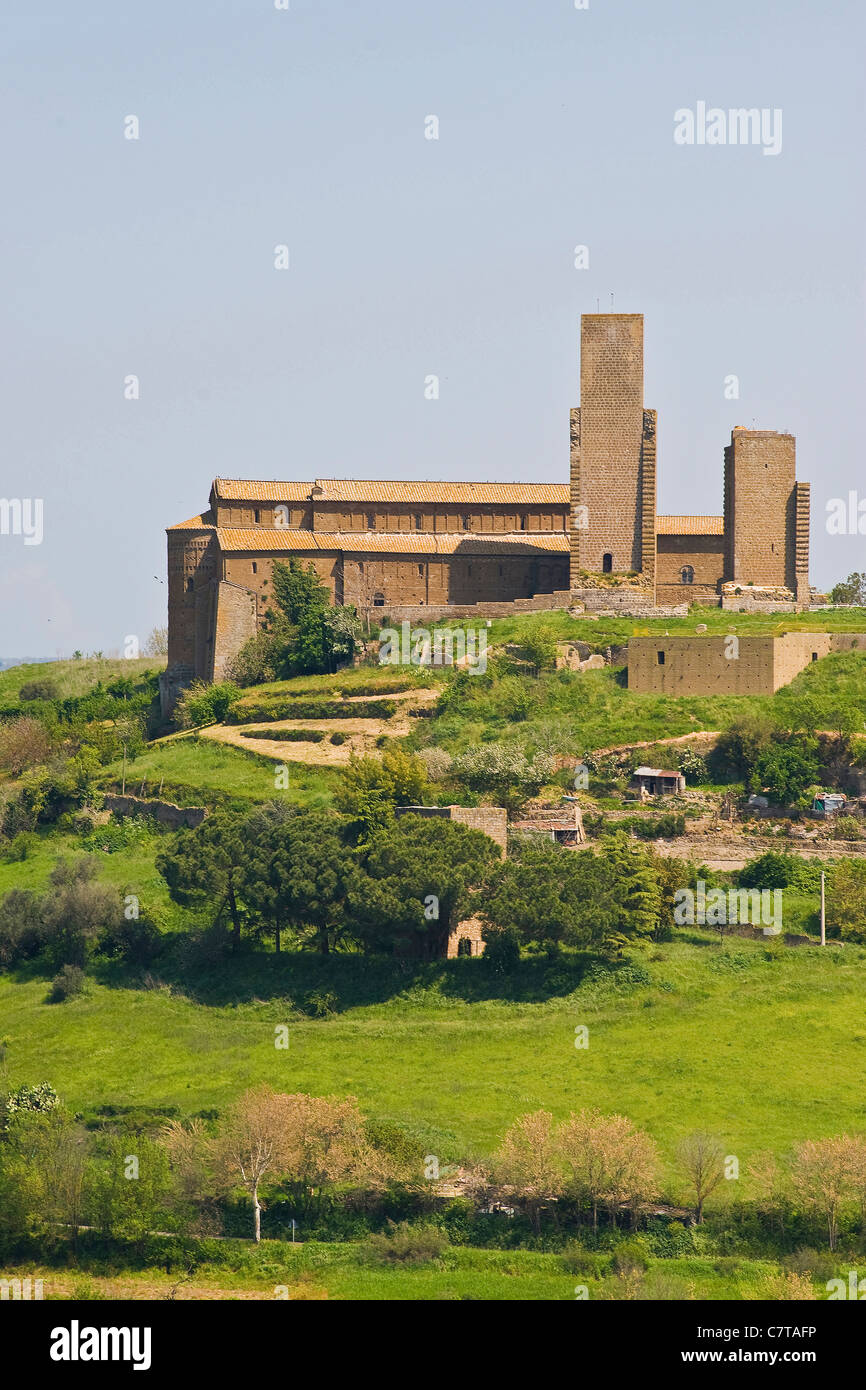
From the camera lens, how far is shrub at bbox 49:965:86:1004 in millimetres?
45000

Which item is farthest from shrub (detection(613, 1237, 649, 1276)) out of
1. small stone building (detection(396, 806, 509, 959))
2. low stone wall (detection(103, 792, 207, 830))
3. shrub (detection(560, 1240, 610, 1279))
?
low stone wall (detection(103, 792, 207, 830))

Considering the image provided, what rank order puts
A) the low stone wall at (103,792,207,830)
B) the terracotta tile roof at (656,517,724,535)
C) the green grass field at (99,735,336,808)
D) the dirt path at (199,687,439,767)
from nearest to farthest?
the green grass field at (99,735,336,808)
the low stone wall at (103,792,207,830)
the dirt path at (199,687,439,767)
the terracotta tile roof at (656,517,724,535)

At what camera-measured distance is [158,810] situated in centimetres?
5403

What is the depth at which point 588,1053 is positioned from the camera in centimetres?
3997

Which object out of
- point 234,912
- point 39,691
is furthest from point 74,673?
point 234,912

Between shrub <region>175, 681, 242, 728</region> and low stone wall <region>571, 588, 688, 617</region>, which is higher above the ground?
low stone wall <region>571, 588, 688, 617</region>

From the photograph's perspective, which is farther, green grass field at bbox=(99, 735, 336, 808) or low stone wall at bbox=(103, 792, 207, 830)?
low stone wall at bbox=(103, 792, 207, 830)

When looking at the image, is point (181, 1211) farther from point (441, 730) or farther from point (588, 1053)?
point (441, 730)

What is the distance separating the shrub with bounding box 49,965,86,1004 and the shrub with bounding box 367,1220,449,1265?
12168mm

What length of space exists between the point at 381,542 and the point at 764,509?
39.2 feet

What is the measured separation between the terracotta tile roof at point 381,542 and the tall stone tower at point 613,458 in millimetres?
2743

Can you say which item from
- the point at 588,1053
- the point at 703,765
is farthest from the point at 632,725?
the point at 588,1053

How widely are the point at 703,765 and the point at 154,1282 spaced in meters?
21.5

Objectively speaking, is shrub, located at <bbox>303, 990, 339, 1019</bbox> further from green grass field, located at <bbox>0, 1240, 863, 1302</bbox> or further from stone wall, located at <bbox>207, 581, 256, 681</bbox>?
stone wall, located at <bbox>207, 581, 256, 681</bbox>
